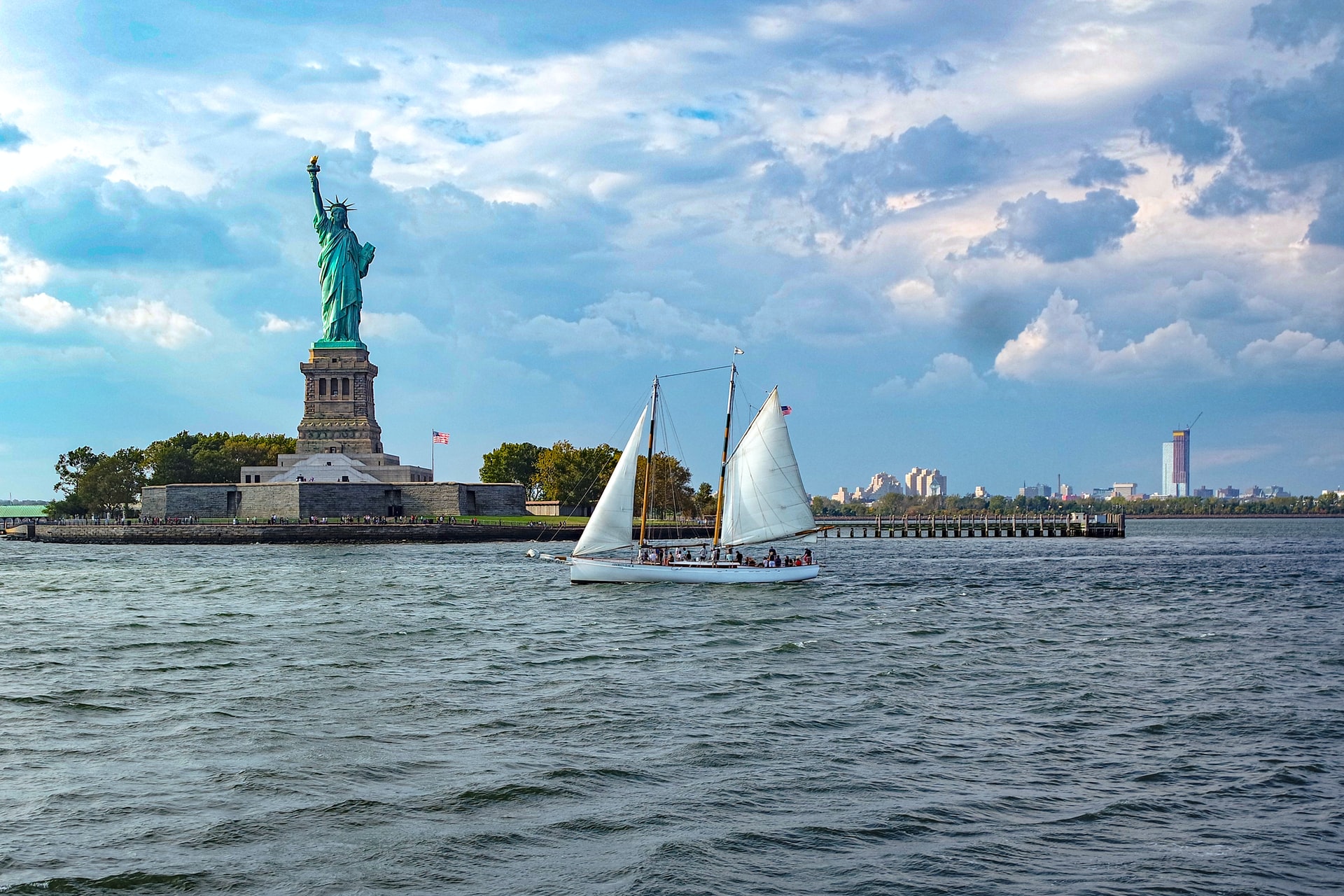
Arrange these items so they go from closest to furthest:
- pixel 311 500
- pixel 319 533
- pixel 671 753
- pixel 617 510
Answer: pixel 671 753 → pixel 617 510 → pixel 319 533 → pixel 311 500

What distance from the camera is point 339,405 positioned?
432ft

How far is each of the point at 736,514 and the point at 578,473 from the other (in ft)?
310

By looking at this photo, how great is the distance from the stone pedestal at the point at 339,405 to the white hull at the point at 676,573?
3009 inches

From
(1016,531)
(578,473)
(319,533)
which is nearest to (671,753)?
(319,533)

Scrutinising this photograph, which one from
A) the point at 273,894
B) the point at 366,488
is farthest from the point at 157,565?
the point at 273,894

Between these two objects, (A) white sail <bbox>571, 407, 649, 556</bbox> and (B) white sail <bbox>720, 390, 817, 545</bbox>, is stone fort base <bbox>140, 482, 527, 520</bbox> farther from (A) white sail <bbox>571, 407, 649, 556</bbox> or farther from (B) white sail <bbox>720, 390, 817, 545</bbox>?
(B) white sail <bbox>720, 390, 817, 545</bbox>

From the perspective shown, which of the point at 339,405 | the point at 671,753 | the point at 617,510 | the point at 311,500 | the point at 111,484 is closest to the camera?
the point at 671,753

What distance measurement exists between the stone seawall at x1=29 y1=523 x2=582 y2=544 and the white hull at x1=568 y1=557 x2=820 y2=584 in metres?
52.2

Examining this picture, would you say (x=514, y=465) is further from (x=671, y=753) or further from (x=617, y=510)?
(x=671, y=753)

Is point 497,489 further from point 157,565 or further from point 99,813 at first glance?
point 99,813

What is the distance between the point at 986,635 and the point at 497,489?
9645cm

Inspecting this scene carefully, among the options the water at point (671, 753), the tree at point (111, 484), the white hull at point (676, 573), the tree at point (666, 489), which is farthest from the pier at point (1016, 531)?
the water at point (671, 753)

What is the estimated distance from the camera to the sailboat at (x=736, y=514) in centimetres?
5628

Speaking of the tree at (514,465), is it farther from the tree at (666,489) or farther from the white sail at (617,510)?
the white sail at (617,510)
